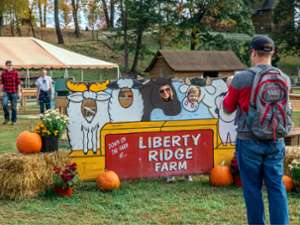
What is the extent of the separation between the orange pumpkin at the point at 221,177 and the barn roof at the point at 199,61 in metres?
21.1

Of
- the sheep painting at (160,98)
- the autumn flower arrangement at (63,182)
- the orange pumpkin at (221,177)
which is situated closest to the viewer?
the autumn flower arrangement at (63,182)

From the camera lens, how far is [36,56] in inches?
998

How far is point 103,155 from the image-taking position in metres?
6.98

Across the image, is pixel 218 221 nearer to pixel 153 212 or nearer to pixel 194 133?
pixel 153 212

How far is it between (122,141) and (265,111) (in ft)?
11.1

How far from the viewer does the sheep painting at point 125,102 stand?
23.0 ft

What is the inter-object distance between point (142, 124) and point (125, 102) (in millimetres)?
385

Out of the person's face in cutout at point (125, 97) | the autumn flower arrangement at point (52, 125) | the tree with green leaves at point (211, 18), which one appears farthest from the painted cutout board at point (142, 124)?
the tree with green leaves at point (211, 18)

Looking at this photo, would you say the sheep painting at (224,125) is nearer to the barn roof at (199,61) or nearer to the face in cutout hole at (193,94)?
the face in cutout hole at (193,94)

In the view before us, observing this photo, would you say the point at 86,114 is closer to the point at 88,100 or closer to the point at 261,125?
the point at 88,100

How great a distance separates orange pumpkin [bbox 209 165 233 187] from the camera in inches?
272

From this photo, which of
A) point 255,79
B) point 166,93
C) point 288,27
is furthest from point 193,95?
point 288,27

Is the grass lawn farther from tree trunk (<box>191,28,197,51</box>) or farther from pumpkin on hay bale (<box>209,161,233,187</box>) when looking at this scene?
tree trunk (<box>191,28,197,51</box>)

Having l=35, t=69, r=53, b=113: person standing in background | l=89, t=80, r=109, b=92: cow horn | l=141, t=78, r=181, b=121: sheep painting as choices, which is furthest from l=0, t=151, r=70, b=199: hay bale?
l=35, t=69, r=53, b=113: person standing in background
